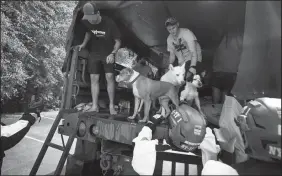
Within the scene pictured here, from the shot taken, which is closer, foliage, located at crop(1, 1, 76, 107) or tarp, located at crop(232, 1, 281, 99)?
tarp, located at crop(232, 1, 281, 99)

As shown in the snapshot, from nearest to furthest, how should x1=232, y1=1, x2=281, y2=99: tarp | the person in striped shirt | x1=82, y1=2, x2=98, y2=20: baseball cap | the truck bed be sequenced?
x1=232, y1=1, x2=281, y2=99: tarp → the person in striped shirt → the truck bed → x1=82, y1=2, x2=98, y2=20: baseball cap

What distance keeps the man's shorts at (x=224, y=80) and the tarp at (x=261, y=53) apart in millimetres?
1822

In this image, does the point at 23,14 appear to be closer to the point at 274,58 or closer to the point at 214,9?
the point at 214,9

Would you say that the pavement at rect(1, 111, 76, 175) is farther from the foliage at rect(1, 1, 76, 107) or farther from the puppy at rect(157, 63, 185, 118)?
the foliage at rect(1, 1, 76, 107)

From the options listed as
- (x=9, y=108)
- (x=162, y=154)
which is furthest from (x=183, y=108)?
(x=9, y=108)

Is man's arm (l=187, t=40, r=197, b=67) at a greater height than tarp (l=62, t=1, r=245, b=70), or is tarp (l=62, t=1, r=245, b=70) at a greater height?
tarp (l=62, t=1, r=245, b=70)

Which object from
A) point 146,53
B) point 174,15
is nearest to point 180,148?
point 174,15

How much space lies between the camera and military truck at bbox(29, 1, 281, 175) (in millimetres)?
2148

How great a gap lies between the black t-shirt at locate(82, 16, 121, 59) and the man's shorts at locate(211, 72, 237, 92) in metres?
2.18

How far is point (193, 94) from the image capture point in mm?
3207

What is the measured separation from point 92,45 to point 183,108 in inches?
109

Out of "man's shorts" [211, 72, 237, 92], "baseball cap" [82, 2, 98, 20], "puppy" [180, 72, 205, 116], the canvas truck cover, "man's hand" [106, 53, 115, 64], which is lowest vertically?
"puppy" [180, 72, 205, 116]

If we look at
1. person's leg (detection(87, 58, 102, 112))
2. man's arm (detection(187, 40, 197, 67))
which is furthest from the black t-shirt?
man's arm (detection(187, 40, 197, 67))

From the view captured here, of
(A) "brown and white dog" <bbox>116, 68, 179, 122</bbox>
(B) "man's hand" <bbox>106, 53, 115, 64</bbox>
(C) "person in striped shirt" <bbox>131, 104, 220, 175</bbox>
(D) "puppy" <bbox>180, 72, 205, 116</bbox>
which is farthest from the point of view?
(B) "man's hand" <bbox>106, 53, 115, 64</bbox>
